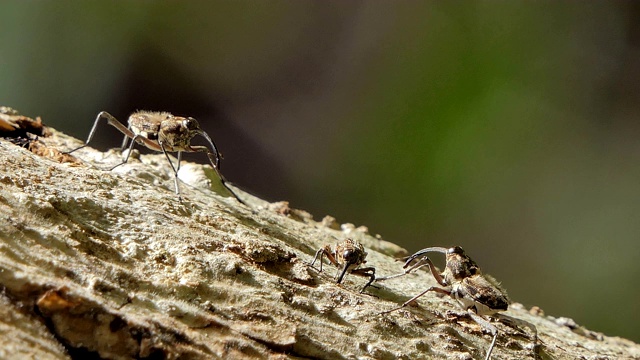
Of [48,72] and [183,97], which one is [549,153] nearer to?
[183,97]

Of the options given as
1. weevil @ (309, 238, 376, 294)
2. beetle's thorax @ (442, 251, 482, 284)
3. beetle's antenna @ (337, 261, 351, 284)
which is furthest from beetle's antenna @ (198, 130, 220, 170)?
beetle's thorax @ (442, 251, 482, 284)

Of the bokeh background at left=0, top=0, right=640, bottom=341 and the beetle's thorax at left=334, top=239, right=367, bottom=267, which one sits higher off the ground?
the bokeh background at left=0, top=0, right=640, bottom=341

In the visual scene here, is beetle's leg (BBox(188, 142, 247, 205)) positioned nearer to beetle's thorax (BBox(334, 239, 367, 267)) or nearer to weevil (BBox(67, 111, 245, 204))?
weevil (BBox(67, 111, 245, 204))

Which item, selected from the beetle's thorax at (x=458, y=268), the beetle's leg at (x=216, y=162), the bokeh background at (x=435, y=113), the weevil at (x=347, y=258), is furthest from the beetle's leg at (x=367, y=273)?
the bokeh background at (x=435, y=113)

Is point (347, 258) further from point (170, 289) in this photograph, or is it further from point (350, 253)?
point (170, 289)

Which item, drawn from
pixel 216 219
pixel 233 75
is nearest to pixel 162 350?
pixel 216 219

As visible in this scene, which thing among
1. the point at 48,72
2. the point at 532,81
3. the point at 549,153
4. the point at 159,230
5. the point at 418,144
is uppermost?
the point at 532,81
